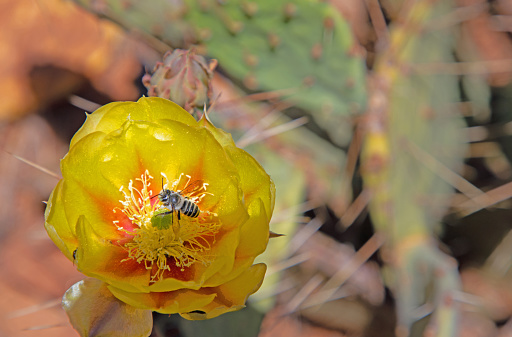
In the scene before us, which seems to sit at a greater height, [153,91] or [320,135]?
[153,91]

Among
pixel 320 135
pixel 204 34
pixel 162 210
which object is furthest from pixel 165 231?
pixel 320 135

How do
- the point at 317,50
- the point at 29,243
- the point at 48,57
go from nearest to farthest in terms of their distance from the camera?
the point at 317,50 → the point at 29,243 → the point at 48,57

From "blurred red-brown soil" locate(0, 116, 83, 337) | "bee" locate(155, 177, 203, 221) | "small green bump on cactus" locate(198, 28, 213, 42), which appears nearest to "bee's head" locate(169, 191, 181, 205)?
"bee" locate(155, 177, 203, 221)

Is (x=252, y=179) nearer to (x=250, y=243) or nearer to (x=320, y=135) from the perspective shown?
(x=250, y=243)

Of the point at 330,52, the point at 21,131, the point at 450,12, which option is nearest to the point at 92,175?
the point at 330,52

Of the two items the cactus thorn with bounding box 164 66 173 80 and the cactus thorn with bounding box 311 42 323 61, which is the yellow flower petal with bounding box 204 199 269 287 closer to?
the cactus thorn with bounding box 164 66 173 80

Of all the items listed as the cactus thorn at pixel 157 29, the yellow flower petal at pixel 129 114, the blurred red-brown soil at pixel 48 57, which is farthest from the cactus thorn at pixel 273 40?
the blurred red-brown soil at pixel 48 57

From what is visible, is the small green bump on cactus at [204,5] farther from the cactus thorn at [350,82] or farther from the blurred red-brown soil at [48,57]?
the blurred red-brown soil at [48,57]

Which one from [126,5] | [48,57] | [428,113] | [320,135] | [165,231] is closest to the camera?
[165,231]
